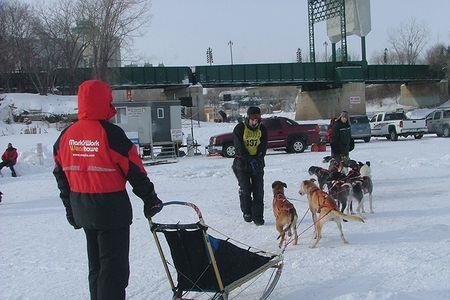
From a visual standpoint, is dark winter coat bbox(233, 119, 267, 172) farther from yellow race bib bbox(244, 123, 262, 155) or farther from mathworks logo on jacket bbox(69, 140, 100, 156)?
mathworks logo on jacket bbox(69, 140, 100, 156)

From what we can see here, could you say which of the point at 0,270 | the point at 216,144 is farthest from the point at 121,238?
the point at 216,144

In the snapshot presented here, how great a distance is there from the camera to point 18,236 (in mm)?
8312

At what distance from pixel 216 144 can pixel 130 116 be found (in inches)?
173

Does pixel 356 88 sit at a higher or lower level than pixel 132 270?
higher

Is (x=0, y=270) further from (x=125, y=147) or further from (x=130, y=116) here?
(x=130, y=116)

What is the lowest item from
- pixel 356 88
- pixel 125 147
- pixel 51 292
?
pixel 51 292

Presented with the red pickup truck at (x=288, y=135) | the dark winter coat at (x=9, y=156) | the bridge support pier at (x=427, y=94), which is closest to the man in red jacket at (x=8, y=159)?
the dark winter coat at (x=9, y=156)

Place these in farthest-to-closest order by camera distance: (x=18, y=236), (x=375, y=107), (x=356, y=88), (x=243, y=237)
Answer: (x=375, y=107) < (x=356, y=88) < (x=18, y=236) < (x=243, y=237)

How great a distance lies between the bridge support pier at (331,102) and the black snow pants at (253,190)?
46.9m

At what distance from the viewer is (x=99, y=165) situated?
3.94 metres

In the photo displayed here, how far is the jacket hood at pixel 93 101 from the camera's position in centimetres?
396

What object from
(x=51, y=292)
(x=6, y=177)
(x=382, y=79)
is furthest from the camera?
(x=382, y=79)

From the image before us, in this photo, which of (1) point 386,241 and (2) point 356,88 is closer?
(1) point 386,241

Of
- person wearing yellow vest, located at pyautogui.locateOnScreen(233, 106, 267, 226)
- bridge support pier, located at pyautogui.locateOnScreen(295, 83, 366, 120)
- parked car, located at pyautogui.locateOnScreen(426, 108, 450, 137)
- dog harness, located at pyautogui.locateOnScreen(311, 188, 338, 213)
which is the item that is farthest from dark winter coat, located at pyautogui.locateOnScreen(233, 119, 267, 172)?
bridge support pier, located at pyautogui.locateOnScreen(295, 83, 366, 120)
